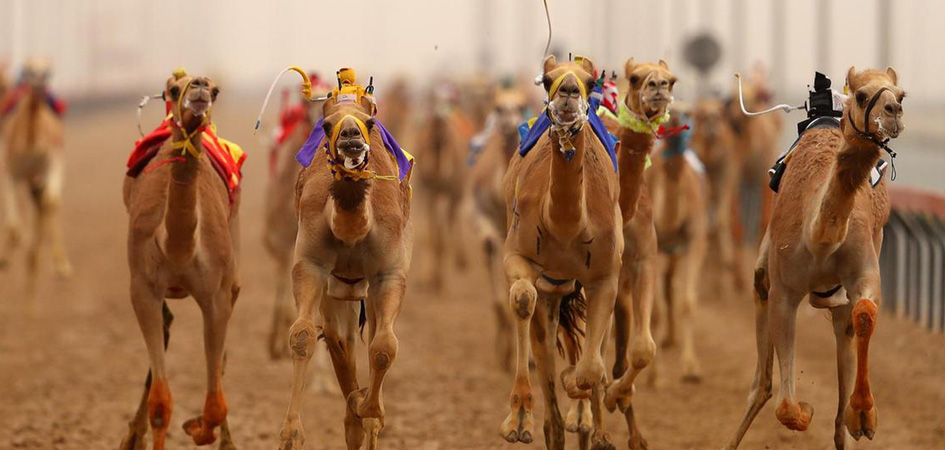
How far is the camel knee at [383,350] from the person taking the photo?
337 inches

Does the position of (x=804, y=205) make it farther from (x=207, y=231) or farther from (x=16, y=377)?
(x=16, y=377)

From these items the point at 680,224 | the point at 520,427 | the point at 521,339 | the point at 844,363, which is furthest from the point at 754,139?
the point at 520,427

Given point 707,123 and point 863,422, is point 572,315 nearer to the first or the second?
point 863,422

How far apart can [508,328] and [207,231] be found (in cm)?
575

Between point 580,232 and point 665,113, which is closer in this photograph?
point 580,232

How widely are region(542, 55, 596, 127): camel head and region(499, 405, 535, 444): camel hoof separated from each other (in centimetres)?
178

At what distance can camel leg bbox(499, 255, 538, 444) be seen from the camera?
9.02 m

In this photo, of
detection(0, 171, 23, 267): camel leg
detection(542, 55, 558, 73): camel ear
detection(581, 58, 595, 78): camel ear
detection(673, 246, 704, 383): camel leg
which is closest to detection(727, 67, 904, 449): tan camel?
detection(581, 58, 595, 78): camel ear

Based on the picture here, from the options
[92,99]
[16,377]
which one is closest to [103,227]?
[16,377]

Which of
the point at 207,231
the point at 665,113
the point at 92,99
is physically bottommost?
the point at 92,99

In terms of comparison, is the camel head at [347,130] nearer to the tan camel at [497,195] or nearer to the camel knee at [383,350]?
the camel knee at [383,350]

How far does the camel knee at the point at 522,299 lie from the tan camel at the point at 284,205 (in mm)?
5141

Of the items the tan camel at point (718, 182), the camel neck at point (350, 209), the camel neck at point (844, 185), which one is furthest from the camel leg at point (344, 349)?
the tan camel at point (718, 182)

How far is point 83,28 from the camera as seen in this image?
108188mm
